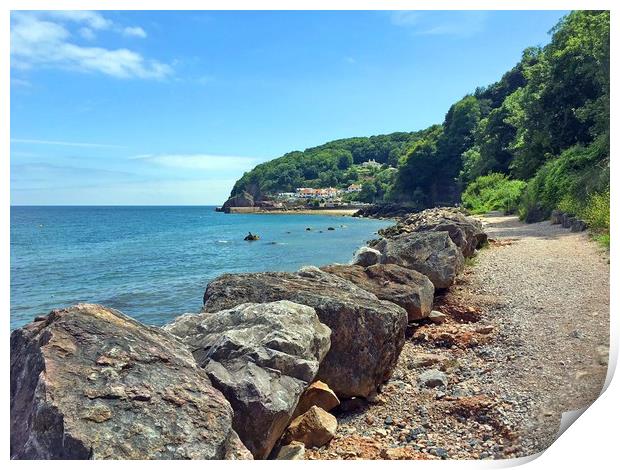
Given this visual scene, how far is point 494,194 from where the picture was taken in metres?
37.2

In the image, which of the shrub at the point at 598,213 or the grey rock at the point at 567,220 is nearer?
the shrub at the point at 598,213

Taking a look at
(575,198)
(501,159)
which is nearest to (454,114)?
(501,159)

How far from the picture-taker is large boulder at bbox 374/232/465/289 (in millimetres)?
10547

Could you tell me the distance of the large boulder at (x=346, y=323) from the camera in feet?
20.1

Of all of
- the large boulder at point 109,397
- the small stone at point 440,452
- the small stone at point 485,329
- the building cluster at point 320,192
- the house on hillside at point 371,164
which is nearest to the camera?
the large boulder at point 109,397

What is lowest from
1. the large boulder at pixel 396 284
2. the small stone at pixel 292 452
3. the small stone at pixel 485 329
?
the small stone at pixel 292 452

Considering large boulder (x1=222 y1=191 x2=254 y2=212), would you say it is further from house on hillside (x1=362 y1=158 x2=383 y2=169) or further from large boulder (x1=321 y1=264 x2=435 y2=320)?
large boulder (x1=321 y1=264 x2=435 y2=320)

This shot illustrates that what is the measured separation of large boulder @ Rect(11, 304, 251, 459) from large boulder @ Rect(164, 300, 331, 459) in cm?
40

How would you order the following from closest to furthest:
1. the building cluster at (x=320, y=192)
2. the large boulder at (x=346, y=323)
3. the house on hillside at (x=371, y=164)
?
the large boulder at (x=346, y=323), the building cluster at (x=320, y=192), the house on hillside at (x=371, y=164)

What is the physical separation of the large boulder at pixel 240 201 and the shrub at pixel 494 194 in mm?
96483

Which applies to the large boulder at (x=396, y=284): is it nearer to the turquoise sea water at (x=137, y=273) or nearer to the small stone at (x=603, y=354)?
the small stone at (x=603, y=354)

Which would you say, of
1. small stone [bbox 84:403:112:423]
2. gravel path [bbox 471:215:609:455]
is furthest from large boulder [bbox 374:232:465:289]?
small stone [bbox 84:403:112:423]

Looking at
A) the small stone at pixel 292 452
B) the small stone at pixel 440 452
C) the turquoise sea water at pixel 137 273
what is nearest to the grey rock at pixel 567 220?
the turquoise sea water at pixel 137 273

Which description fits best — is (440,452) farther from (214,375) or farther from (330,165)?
(330,165)
